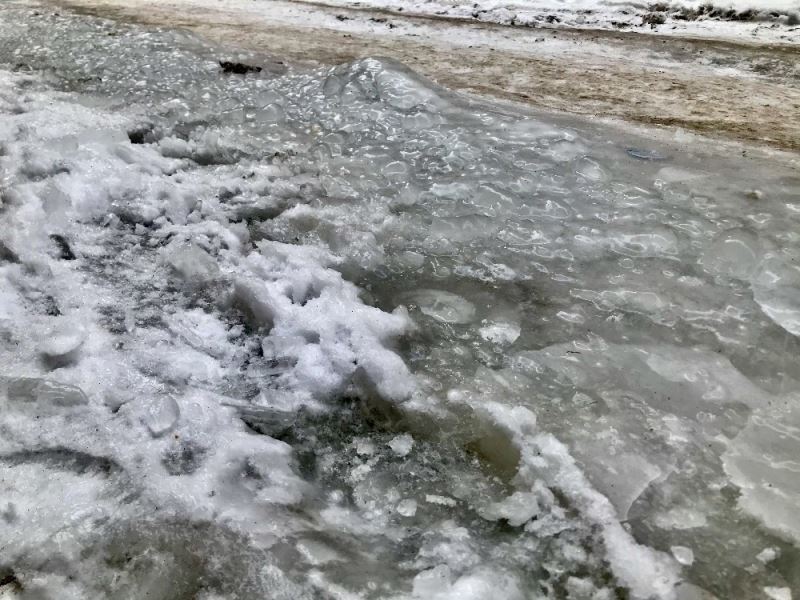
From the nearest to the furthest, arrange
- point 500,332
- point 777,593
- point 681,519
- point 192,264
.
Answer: point 777,593 < point 681,519 < point 500,332 < point 192,264

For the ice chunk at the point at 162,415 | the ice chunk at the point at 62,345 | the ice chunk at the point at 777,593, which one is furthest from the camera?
the ice chunk at the point at 62,345

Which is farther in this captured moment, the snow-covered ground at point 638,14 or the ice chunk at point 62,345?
the snow-covered ground at point 638,14

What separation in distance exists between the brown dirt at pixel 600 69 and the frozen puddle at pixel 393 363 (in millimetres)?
693

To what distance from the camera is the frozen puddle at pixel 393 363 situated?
5.46 feet

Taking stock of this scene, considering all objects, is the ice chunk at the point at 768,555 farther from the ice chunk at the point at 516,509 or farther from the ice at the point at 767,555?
the ice chunk at the point at 516,509

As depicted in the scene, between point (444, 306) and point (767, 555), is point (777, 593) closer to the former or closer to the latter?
point (767, 555)

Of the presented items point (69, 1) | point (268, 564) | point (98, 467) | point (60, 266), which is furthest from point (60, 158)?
point (69, 1)

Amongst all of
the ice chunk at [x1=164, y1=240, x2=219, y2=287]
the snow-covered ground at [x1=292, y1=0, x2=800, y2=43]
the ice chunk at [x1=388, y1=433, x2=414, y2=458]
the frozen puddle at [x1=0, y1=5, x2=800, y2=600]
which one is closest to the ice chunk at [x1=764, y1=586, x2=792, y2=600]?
the frozen puddle at [x1=0, y1=5, x2=800, y2=600]

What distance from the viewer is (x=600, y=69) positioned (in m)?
5.23

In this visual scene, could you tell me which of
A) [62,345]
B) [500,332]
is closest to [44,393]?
[62,345]

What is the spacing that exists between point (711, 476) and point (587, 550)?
0.49 meters

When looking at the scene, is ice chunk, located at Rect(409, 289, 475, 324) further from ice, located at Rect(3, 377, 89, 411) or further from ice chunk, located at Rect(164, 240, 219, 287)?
ice, located at Rect(3, 377, 89, 411)

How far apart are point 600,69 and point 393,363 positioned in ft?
13.4

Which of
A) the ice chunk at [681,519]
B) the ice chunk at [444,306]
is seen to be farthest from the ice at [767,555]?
the ice chunk at [444,306]
